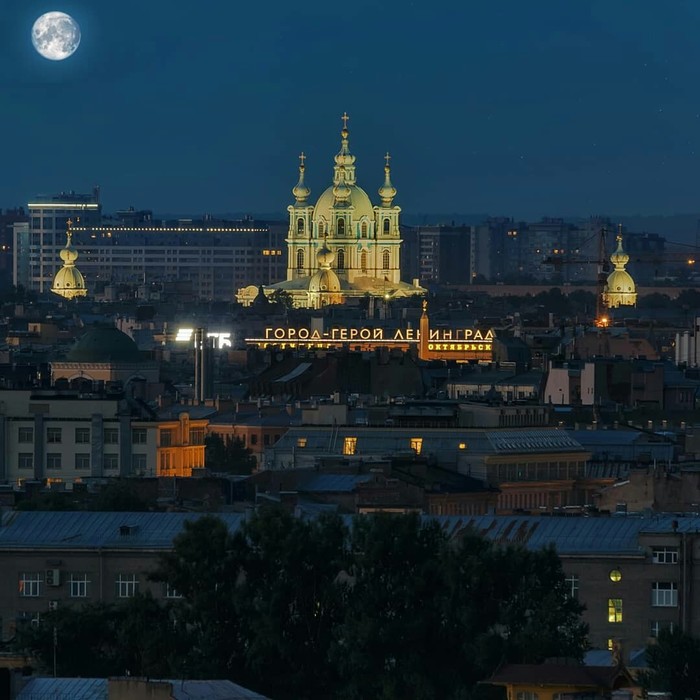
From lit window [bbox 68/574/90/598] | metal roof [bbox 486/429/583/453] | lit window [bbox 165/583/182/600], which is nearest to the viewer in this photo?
lit window [bbox 165/583/182/600]

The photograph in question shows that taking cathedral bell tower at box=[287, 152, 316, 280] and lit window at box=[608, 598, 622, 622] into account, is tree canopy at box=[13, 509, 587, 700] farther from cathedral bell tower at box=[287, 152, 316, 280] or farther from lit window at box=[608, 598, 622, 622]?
cathedral bell tower at box=[287, 152, 316, 280]

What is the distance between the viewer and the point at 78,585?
45.6 metres

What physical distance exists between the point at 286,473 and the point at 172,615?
1620cm

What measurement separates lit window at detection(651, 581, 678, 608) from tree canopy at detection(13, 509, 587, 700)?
1858mm

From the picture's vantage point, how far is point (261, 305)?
593ft

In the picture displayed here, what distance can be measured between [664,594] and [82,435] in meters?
25.2

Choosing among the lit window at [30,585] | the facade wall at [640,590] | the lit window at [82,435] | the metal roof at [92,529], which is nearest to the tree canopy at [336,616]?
the facade wall at [640,590]

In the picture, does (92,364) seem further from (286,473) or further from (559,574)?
(559,574)

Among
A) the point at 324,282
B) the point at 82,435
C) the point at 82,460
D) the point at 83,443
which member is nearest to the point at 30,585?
the point at 82,460

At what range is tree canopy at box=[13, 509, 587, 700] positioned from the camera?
38938 millimetres

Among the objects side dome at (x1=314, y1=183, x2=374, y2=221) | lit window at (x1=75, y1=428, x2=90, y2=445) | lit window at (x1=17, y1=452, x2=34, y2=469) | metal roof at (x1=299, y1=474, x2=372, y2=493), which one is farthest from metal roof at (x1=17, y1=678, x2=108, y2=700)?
side dome at (x1=314, y1=183, x2=374, y2=221)

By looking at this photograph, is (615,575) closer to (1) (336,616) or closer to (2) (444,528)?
(2) (444,528)

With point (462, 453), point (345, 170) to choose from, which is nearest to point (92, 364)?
point (462, 453)

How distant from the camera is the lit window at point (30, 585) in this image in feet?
149
